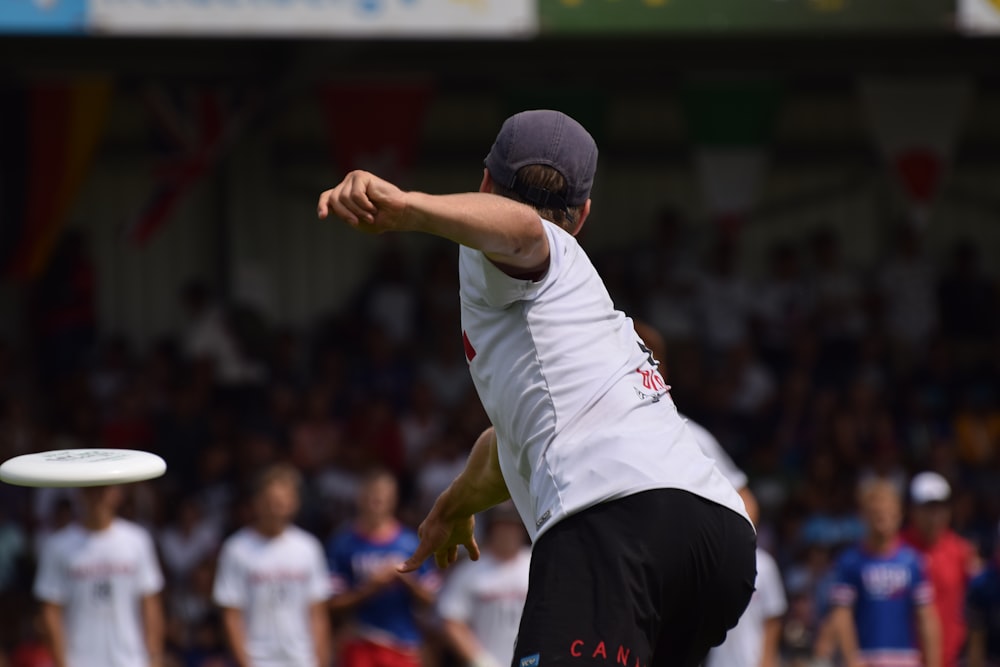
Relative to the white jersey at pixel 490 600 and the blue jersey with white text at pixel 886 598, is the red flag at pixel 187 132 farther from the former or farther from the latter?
the blue jersey with white text at pixel 886 598

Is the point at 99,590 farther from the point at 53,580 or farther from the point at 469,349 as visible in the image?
the point at 469,349

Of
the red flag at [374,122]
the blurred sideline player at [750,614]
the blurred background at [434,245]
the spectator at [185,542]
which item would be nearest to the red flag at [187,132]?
the blurred background at [434,245]

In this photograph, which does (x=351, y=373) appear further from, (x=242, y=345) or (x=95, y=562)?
(x=95, y=562)

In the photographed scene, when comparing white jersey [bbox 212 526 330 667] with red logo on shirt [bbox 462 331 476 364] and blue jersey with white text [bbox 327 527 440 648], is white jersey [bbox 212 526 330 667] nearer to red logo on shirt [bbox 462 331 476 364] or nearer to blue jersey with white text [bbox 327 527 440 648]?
blue jersey with white text [bbox 327 527 440 648]

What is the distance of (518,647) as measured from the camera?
9.68 ft

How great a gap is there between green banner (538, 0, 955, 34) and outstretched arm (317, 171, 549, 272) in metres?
6.65

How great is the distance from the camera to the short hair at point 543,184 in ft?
10.1

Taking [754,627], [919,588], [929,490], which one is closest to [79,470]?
[754,627]

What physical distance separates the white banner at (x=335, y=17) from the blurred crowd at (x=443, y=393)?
9.63 ft

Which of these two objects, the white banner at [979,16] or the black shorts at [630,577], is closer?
the black shorts at [630,577]

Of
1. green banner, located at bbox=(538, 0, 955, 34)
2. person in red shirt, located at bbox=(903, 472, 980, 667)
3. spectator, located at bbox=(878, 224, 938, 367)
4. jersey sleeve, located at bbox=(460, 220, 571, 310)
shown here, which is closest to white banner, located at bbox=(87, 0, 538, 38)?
green banner, located at bbox=(538, 0, 955, 34)

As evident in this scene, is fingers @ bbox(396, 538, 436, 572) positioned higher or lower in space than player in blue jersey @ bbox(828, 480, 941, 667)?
higher

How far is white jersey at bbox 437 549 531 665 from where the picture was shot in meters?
8.54

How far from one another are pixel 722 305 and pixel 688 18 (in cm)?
377
